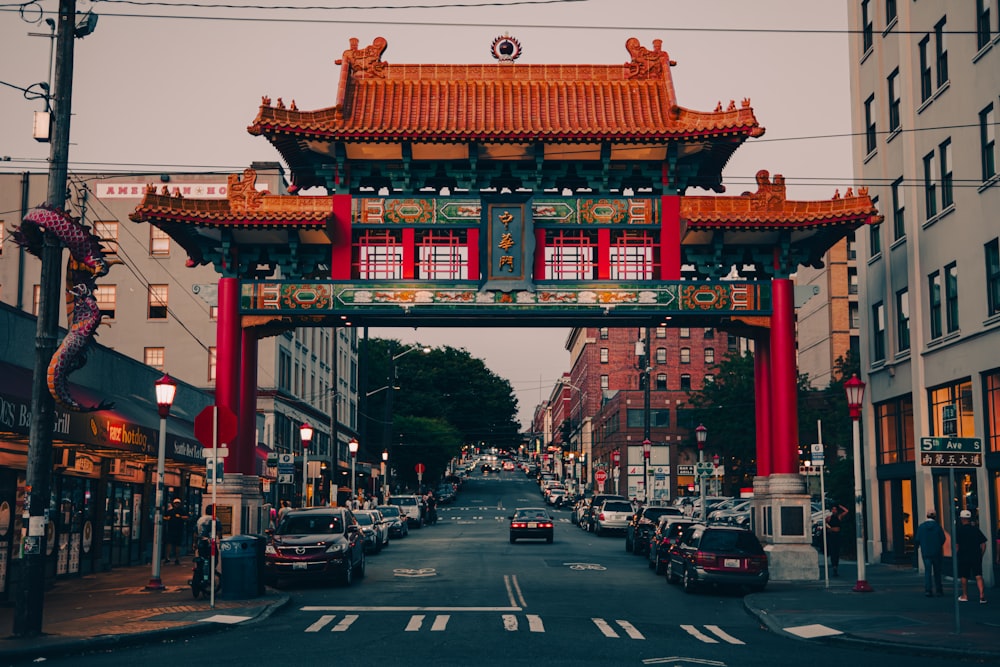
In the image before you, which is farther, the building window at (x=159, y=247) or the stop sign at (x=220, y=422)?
the building window at (x=159, y=247)

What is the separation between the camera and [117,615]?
20.1 m

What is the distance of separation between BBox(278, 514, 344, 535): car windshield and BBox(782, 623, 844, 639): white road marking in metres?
12.0

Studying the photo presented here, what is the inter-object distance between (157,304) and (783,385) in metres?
39.2

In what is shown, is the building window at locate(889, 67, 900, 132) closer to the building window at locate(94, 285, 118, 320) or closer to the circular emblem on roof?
the circular emblem on roof

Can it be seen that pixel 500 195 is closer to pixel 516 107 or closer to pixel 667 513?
pixel 516 107

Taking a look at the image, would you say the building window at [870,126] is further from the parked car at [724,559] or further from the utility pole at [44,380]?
the utility pole at [44,380]

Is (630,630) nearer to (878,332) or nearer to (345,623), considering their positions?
(345,623)

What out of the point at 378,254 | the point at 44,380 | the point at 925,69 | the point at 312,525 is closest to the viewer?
the point at 44,380

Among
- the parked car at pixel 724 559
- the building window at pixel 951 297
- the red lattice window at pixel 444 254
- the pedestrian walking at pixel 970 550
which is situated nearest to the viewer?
the pedestrian walking at pixel 970 550

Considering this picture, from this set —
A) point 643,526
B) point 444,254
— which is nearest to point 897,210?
point 643,526

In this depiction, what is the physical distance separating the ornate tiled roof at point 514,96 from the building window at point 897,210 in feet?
20.7

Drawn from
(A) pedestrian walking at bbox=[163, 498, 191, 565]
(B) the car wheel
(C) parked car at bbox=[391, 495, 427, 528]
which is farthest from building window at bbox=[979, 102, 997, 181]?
(C) parked car at bbox=[391, 495, 427, 528]

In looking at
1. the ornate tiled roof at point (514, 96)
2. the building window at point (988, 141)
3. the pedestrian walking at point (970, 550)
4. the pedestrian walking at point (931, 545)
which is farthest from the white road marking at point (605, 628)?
the building window at point (988, 141)

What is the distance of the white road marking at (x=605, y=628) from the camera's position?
18094 mm
